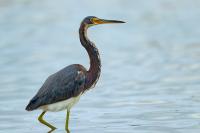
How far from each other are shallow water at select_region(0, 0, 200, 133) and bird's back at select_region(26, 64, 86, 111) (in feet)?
1.89

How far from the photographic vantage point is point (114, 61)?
1989cm

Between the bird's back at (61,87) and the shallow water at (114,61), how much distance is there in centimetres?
58

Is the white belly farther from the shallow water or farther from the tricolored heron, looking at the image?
the shallow water

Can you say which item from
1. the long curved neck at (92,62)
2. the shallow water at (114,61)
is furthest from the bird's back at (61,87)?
the shallow water at (114,61)

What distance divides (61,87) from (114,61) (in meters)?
7.65

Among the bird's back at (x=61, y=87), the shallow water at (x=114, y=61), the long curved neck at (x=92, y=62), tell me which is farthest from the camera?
the shallow water at (x=114, y=61)

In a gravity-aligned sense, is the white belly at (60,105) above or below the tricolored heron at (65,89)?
below

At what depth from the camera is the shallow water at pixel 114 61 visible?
13.1 metres

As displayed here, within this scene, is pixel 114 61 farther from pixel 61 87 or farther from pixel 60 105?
pixel 60 105

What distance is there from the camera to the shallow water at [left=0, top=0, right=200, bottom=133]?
42.9 ft

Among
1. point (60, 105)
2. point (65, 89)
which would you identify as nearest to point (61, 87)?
point (65, 89)

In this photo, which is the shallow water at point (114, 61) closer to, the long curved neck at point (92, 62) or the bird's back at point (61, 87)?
the bird's back at point (61, 87)

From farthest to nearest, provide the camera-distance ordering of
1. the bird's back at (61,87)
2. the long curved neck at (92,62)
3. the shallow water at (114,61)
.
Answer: the shallow water at (114,61) < the long curved neck at (92,62) < the bird's back at (61,87)

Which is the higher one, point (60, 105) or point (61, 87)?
point (61, 87)
